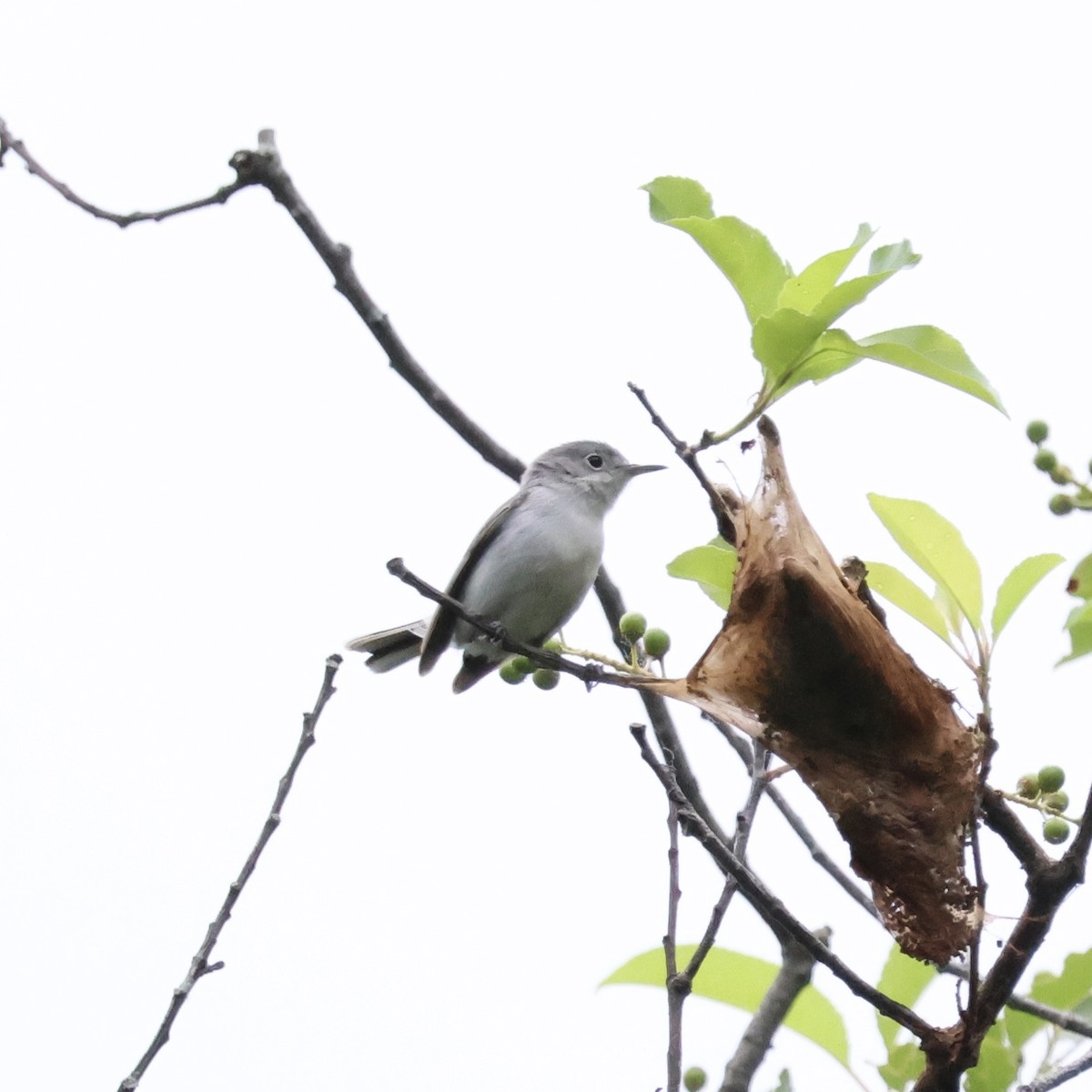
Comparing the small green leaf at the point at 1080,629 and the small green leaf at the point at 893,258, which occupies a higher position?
the small green leaf at the point at 893,258

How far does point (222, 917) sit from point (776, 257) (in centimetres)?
177

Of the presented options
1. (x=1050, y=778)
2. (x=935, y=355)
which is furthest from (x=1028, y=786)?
(x=935, y=355)

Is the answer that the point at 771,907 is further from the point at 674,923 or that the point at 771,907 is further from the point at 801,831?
the point at 801,831

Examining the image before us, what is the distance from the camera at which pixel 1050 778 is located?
102 inches

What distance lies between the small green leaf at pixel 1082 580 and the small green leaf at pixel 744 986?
1204mm

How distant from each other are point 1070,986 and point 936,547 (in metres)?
1.02

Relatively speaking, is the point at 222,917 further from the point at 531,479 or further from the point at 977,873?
the point at 531,479

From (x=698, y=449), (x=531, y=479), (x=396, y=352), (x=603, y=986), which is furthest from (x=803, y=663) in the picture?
(x=531, y=479)

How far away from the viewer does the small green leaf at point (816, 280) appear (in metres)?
2.47

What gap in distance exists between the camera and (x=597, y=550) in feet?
16.3

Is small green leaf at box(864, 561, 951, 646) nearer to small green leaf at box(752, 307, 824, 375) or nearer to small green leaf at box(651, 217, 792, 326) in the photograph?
small green leaf at box(752, 307, 824, 375)

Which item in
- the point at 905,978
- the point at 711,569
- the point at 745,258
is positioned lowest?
the point at 905,978

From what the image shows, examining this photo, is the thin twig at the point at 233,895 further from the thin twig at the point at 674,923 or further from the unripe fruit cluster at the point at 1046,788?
the unripe fruit cluster at the point at 1046,788

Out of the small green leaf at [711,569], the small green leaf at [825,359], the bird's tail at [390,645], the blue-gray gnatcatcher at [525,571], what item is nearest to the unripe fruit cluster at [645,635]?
the small green leaf at [711,569]
